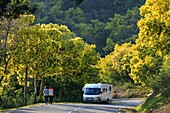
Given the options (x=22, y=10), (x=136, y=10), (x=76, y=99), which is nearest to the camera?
(x=22, y=10)

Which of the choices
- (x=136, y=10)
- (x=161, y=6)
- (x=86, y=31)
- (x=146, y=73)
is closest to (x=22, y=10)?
(x=161, y=6)

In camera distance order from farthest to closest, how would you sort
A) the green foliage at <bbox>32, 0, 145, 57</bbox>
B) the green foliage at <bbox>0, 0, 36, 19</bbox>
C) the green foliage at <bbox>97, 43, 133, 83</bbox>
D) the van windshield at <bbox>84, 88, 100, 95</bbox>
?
the green foliage at <bbox>32, 0, 145, 57</bbox>, the green foliage at <bbox>97, 43, 133, 83</bbox>, the van windshield at <bbox>84, 88, 100, 95</bbox>, the green foliage at <bbox>0, 0, 36, 19</bbox>

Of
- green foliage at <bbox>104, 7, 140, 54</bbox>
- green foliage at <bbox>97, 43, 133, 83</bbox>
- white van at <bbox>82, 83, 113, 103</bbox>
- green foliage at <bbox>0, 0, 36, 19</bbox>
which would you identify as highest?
green foliage at <bbox>104, 7, 140, 54</bbox>

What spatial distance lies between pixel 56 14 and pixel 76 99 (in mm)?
118650

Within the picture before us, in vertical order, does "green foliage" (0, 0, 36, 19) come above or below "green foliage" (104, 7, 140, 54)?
below

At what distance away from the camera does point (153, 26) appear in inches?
1347

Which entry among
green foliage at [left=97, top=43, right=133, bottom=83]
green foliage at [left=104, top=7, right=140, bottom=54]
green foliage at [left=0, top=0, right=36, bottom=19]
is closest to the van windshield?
green foliage at [left=0, top=0, right=36, bottom=19]

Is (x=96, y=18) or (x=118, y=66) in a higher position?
(x=96, y=18)

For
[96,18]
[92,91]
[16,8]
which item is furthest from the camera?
[96,18]

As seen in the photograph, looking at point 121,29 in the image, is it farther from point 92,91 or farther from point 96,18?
A: point 92,91

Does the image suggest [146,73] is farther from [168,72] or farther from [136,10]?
[136,10]

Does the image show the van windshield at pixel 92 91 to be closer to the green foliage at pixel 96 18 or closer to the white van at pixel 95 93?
the white van at pixel 95 93

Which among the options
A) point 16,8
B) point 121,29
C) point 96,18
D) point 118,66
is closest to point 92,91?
point 16,8

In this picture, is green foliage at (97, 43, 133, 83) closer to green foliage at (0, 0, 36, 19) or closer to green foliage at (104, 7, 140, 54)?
green foliage at (104, 7, 140, 54)
